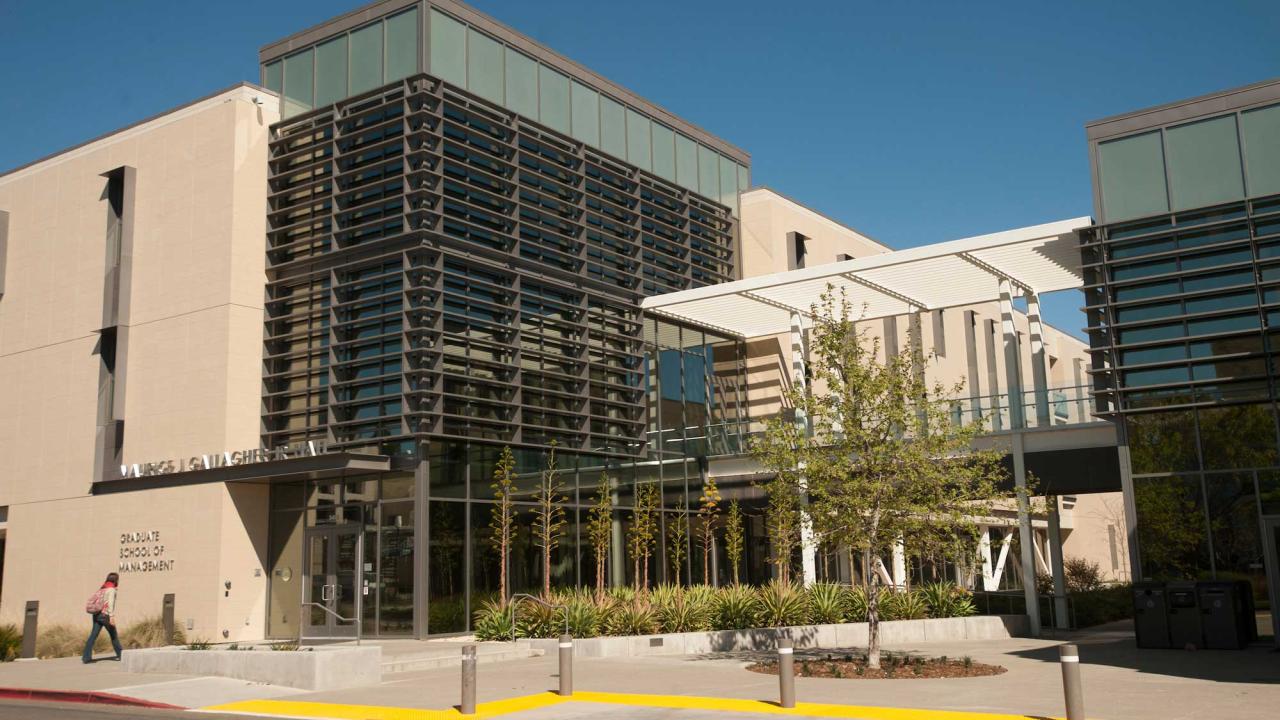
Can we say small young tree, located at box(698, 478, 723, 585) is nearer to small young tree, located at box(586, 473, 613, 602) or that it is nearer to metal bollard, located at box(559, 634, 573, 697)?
small young tree, located at box(586, 473, 613, 602)

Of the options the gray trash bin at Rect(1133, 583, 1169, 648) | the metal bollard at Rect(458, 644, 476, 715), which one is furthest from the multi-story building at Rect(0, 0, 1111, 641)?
the metal bollard at Rect(458, 644, 476, 715)

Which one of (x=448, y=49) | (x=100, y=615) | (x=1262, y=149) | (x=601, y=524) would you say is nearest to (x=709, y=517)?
(x=601, y=524)

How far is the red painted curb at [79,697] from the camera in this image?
51.5 ft

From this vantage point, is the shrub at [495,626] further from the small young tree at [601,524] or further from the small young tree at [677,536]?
the small young tree at [677,536]

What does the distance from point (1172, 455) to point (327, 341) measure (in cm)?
1873

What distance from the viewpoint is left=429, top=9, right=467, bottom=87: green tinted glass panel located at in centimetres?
2692

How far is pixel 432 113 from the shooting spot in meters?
26.1

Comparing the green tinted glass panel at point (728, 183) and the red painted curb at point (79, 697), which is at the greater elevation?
the green tinted glass panel at point (728, 183)

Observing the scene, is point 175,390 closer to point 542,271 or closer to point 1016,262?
point 542,271

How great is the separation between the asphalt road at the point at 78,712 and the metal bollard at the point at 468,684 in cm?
280

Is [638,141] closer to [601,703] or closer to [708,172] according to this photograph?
[708,172]

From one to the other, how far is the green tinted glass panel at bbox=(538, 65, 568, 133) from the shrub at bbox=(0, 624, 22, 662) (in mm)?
17587

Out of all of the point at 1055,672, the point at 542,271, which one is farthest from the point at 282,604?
the point at 1055,672

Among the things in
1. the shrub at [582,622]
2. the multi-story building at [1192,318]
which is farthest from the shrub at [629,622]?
the multi-story building at [1192,318]
